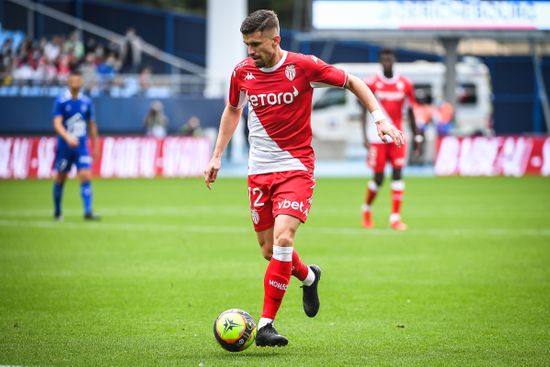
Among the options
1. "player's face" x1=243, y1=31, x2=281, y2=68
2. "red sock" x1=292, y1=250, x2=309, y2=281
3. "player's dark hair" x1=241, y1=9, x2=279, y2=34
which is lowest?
"red sock" x1=292, y1=250, x2=309, y2=281

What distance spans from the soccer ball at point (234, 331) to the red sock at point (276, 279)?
0.82ft

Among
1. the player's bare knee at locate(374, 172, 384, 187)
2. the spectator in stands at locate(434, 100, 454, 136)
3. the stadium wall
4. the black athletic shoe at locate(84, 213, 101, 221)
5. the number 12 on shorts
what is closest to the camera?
the number 12 on shorts

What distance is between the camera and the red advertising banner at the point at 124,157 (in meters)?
29.6

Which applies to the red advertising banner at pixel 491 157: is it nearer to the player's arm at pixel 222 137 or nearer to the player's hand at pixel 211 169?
the player's arm at pixel 222 137

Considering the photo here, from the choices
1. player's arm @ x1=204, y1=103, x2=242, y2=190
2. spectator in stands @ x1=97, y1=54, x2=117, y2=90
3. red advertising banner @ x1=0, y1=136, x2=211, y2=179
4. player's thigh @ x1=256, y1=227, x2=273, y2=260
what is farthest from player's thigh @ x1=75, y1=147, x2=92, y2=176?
spectator in stands @ x1=97, y1=54, x2=117, y2=90

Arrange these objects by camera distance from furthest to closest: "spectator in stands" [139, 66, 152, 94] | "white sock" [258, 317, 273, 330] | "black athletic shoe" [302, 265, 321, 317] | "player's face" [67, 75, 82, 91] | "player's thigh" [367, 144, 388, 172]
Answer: "spectator in stands" [139, 66, 152, 94], "player's face" [67, 75, 82, 91], "player's thigh" [367, 144, 388, 172], "black athletic shoe" [302, 265, 321, 317], "white sock" [258, 317, 273, 330]

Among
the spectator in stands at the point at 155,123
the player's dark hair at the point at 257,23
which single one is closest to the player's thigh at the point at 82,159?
the player's dark hair at the point at 257,23

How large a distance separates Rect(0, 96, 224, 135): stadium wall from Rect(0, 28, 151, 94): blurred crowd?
943 millimetres

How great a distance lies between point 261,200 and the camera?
27.2 feet

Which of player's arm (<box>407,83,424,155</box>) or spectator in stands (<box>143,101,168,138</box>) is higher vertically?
player's arm (<box>407,83,424,155</box>)

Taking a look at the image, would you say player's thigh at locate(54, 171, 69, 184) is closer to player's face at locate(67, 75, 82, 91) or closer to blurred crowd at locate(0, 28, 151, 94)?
player's face at locate(67, 75, 82, 91)

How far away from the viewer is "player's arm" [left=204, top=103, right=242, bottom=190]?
27.8 feet

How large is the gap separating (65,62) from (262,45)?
92.2 feet

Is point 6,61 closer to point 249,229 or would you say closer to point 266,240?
point 249,229
